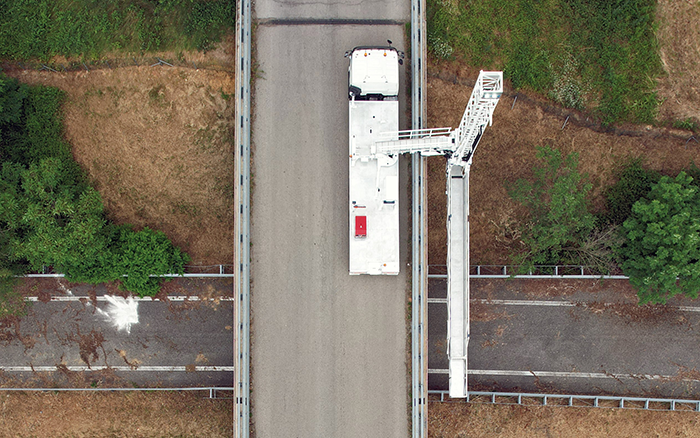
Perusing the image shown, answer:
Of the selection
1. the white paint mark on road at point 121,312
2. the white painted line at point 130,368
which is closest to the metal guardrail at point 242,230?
the white painted line at point 130,368

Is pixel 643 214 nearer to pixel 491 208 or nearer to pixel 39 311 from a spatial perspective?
pixel 491 208

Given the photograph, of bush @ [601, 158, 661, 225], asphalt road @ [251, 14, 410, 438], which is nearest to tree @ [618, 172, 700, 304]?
bush @ [601, 158, 661, 225]

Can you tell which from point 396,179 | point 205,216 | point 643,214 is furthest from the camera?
point 205,216

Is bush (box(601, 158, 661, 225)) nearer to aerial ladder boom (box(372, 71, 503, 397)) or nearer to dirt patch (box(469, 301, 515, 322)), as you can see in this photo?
dirt patch (box(469, 301, 515, 322))

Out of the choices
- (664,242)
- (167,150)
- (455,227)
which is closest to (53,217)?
(167,150)

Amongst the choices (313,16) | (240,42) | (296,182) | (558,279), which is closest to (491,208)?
(558,279)

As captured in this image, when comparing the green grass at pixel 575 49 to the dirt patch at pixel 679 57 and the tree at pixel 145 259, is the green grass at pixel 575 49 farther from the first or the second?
the tree at pixel 145 259

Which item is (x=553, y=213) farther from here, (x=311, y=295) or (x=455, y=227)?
(x=311, y=295)
